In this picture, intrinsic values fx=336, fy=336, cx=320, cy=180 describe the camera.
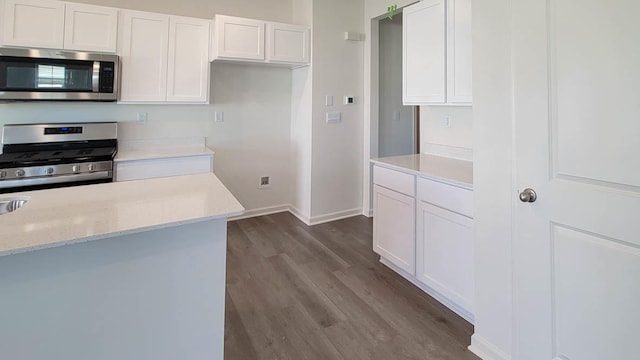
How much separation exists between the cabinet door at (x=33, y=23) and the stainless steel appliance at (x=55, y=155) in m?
0.70

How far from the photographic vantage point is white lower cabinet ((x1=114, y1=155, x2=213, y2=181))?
3000 mm

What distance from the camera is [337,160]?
160 inches

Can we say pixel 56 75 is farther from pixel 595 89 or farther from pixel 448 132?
pixel 595 89

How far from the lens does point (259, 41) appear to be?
139 inches

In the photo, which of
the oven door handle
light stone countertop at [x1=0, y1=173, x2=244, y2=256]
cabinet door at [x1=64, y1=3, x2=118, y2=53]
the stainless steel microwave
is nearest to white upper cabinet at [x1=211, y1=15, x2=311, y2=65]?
cabinet door at [x1=64, y1=3, x2=118, y2=53]

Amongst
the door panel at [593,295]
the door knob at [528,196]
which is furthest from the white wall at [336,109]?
the door panel at [593,295]

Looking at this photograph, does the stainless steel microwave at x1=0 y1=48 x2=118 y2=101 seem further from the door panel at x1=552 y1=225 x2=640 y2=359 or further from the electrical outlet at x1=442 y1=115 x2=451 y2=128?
the door panel at x1=552 y1=225 x2=640 y2=359

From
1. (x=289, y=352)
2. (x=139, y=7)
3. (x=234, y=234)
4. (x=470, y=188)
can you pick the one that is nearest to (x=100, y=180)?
(x=234, y=234)

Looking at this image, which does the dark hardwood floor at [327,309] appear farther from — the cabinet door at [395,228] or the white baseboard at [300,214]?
the white baseboard at [300,214]

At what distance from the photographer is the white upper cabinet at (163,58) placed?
3064 mm

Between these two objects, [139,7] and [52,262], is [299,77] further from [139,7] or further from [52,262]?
[52,262]

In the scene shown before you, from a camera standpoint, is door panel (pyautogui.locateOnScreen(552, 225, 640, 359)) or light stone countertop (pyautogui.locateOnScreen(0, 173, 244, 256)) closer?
light stone countertop (pyautogui.locateOnScreen(0, 173, 244, 256))

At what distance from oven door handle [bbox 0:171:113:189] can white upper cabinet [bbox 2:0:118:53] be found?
3.51 feet

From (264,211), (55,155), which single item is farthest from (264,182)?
(55,155)
